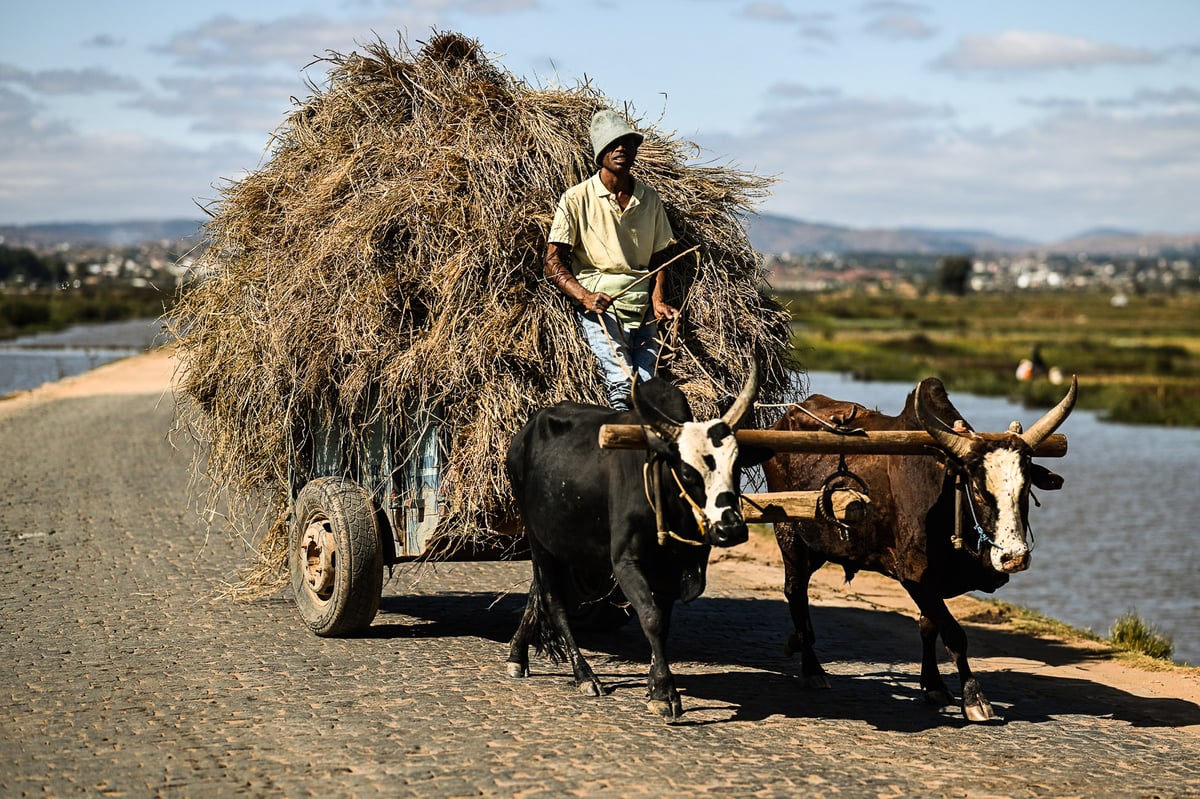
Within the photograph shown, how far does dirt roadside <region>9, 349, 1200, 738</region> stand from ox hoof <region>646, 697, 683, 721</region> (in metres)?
2.86

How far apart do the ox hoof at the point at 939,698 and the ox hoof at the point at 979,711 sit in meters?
0.34

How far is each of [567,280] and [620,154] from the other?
2.65 feet

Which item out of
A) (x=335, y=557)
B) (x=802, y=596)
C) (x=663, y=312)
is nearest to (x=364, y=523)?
(x=335, y=557)

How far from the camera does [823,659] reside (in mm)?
9445

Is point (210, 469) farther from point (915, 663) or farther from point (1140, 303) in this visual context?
point (1140, 303)

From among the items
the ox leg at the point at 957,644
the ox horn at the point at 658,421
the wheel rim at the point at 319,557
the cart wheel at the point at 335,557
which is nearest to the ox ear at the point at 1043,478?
the ox leg at the point at 957,644

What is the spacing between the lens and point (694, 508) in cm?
678

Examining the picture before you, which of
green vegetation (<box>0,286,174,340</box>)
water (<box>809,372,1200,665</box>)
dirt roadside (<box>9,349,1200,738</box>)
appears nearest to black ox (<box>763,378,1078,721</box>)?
dirt roadside (<box>9,349,1200,738</box>)

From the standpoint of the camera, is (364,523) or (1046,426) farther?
(364,523)

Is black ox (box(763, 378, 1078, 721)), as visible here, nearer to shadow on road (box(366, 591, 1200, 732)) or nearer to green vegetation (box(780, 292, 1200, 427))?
shadow on road (box(366, 591, 1200, 732))

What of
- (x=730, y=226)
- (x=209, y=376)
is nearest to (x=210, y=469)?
(x=209, y=376)

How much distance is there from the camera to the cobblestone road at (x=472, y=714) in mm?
6121

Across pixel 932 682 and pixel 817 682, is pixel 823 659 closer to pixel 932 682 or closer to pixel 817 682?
pixel 817 682

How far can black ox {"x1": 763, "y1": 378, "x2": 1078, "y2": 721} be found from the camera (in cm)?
715
